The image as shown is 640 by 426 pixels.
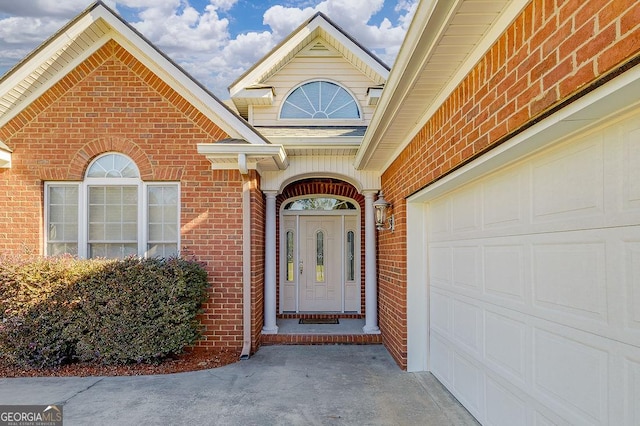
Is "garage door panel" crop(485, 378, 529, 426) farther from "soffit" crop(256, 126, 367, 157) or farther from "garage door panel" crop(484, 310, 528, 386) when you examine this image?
"soffit" crop(256, 126, 367, 157)

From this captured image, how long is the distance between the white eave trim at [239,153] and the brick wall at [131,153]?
0.34m

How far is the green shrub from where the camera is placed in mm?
5586

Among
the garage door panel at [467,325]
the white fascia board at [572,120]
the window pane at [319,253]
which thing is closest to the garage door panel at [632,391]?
the white fascia board at [572,120]

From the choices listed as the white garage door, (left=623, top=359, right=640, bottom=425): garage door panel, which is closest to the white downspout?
the white garage door

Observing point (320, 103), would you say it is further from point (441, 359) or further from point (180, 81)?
point (441, 359)

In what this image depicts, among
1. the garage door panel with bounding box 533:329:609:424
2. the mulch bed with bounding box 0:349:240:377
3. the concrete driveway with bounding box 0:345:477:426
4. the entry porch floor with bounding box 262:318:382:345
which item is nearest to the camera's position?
the garage door panel with bounding box 533:329:609:424

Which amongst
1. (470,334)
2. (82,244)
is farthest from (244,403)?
(82,244)

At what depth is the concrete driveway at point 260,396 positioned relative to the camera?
4.09m

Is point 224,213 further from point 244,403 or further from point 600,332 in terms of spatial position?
point 600,332

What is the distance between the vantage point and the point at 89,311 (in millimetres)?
5602

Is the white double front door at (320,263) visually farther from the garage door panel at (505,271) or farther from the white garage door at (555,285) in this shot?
the garage door panel at (505,271)

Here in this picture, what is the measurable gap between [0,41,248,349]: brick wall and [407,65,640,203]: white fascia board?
429cm

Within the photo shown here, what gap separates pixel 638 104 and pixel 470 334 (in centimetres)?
263

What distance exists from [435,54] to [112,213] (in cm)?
551
